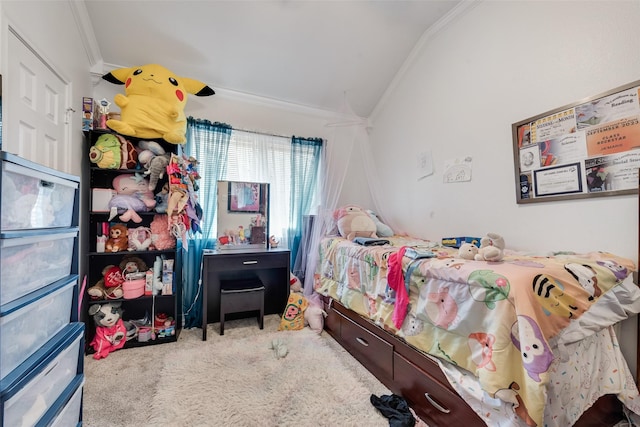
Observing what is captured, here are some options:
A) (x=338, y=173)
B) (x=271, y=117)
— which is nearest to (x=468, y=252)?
(x=338, y=173)

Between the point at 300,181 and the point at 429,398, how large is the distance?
2.36 metres

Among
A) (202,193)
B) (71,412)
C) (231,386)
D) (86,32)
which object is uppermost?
(86,32)

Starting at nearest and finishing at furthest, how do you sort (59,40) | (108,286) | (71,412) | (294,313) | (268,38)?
(71,412) < (59,40) < (108,286) < (268,38) < (294,313)

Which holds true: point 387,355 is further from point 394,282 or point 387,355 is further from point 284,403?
point 284,403

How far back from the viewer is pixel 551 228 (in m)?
1.70

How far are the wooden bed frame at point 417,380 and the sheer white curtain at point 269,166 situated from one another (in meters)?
1.44

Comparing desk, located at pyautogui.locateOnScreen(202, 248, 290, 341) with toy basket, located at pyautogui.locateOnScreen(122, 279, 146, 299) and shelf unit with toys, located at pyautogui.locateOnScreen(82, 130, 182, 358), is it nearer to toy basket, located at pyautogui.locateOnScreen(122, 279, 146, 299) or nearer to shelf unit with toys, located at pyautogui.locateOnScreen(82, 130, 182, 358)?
shelf unit with toys, located at pyautogui.locateOnScreen(82, 130, 182, 358)

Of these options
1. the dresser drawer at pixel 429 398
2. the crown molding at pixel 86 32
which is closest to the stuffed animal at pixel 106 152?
the crown molding at pixel 86 32

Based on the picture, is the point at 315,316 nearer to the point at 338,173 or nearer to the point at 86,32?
the point at 338,173

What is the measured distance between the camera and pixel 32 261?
0.95m

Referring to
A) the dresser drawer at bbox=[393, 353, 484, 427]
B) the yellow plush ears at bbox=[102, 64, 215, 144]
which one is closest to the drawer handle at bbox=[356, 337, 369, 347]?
the dresser drawer at bbox=[393, 353, 484, 427]

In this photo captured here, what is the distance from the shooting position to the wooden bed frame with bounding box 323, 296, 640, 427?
1197 mm

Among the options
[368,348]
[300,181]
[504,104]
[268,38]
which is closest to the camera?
[368,348]

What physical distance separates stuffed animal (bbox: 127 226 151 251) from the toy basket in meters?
0.27
